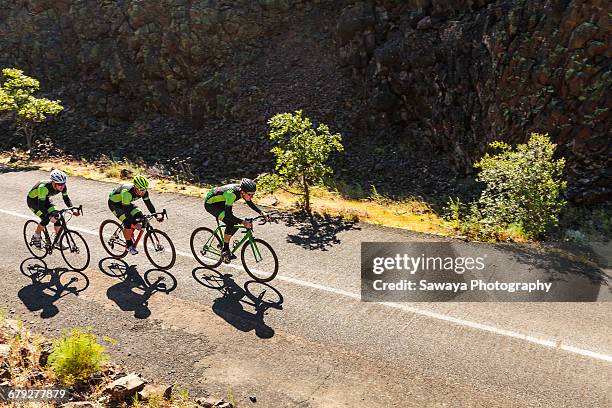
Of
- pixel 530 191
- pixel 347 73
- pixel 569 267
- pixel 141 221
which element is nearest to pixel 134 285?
pixel 141 221

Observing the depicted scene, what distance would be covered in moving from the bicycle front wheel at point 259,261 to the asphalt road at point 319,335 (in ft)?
0.70

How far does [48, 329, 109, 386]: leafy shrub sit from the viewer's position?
6645 millimetres

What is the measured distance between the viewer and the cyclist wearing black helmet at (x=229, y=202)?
31.4ft

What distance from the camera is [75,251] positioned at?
35.5ft

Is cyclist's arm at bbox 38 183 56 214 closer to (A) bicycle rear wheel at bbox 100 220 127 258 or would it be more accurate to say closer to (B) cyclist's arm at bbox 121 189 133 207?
(A) bicycle rear wheel at bbox 100 220 127 258

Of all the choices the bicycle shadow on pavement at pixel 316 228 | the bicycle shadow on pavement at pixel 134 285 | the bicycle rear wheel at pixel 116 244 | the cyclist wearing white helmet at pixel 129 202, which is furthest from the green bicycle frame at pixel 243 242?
the bicycle rear wheel at pixel 116 244

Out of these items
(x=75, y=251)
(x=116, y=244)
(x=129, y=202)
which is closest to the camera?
(x=129, y=202)

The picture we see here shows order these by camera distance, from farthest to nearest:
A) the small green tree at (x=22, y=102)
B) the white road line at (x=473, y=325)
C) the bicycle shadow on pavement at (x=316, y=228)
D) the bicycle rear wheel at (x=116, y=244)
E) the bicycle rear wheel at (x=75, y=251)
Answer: the small green tree at (x=22, y=102), the bicycle shadow on pavement at (x=316, y=228), the bicycle rear wheel at (x=116, y=244), the bicycle rear wheel at (x=75, y=251), the white road line at (x=473, y=325)

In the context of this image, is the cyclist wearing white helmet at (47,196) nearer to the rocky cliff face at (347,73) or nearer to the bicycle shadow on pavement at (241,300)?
the bicycle shadow on pavement at (241,300)

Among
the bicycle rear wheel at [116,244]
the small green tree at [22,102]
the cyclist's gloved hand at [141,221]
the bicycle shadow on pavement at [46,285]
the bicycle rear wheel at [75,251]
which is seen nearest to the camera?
the bicycle shadow on pavement at [46,285]

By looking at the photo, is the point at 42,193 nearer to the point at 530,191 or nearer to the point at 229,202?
the point at 229,202

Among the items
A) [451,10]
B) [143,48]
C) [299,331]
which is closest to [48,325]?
[299,331]

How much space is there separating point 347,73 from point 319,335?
60.8 feet

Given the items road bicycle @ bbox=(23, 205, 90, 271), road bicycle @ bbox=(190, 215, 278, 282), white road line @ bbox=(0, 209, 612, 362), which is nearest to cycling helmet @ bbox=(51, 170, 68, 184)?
road bicycle @ bbox=(23, 205, 90, 271)
